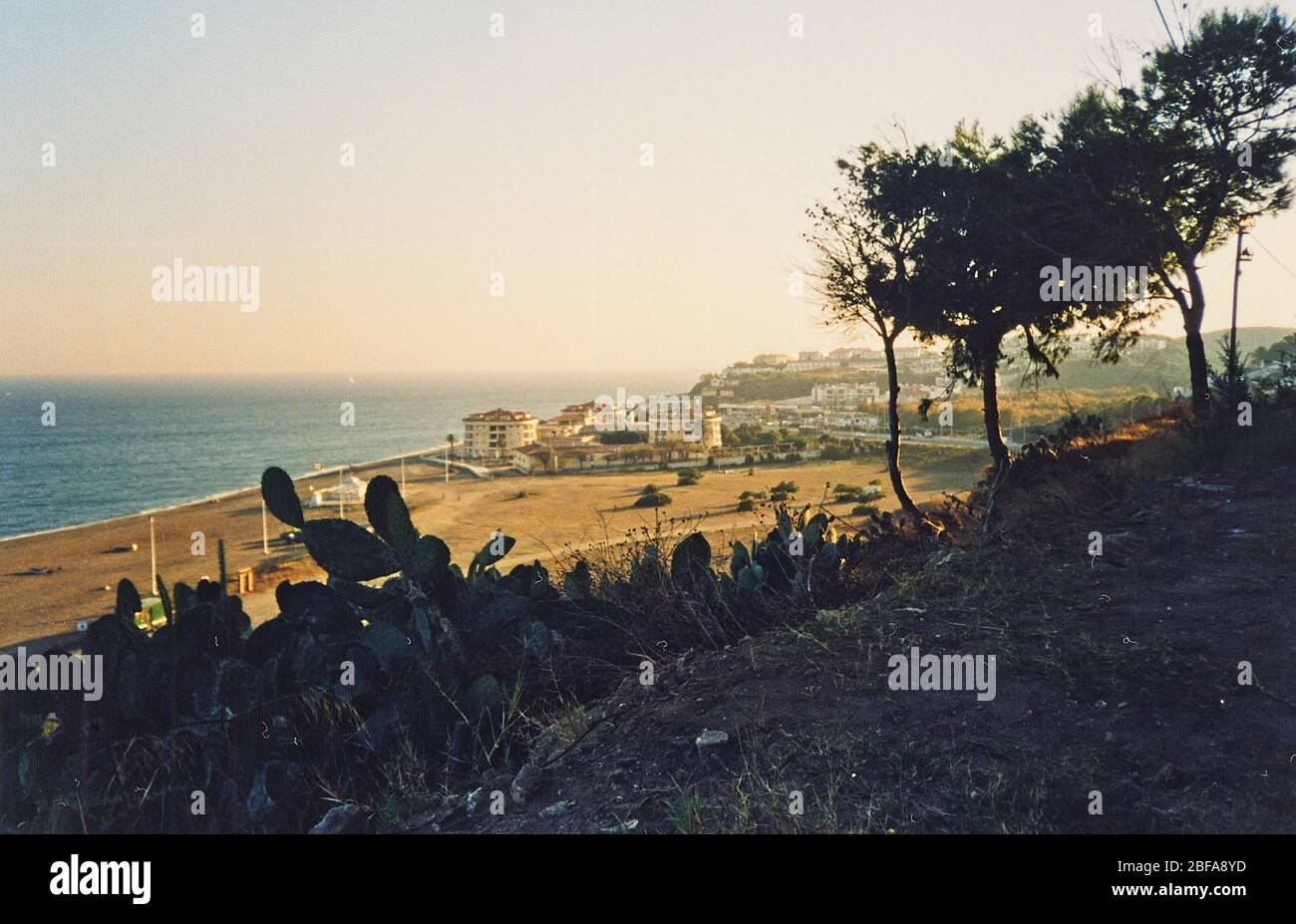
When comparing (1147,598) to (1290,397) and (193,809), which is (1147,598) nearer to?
(193,809)

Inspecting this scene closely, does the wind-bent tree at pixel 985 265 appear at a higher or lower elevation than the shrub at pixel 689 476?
higher

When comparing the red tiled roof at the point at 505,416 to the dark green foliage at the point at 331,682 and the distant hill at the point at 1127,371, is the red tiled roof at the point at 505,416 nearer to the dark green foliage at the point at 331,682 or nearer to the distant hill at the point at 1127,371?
the distant hill at the point at 1127,371

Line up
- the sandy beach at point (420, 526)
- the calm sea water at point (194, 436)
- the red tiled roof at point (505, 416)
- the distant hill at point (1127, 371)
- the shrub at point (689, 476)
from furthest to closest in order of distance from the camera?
the calm sea water at point (194, 436) < the red tiled roof at point (505, 416) < the shrub at point (689, 476) < the sandy beach at point (420, 526) < the distant hill at point (1127, 371)

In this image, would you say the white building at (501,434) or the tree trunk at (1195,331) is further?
the white building at (501,434)

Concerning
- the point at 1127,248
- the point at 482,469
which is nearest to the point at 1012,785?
the point at 1127,248

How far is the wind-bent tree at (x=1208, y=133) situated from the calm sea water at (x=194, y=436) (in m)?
42.1

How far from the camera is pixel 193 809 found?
501 cm

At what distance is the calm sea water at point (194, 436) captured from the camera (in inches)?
2931

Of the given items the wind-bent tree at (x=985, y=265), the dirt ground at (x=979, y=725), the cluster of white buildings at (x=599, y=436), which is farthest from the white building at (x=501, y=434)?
the dirt ground at (x=979, y=725)

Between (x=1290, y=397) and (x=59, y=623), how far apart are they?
36.5 metres

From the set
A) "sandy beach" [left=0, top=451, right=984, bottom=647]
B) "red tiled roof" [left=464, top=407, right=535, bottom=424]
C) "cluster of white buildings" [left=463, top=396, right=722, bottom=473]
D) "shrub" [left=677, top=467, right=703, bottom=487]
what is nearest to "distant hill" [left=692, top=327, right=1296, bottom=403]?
"sandy beach" [left=0, top=451, right=984, bottom=647]

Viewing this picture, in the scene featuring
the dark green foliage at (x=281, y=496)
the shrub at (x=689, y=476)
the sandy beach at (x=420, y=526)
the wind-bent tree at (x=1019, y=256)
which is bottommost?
the sandy beach at (x=420, y=526)

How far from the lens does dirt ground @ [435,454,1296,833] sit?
3477mm
